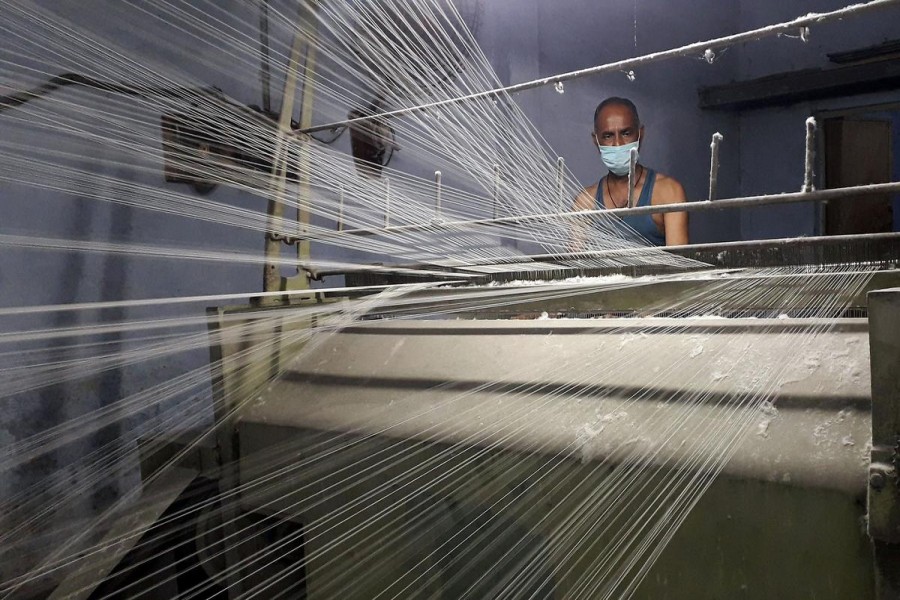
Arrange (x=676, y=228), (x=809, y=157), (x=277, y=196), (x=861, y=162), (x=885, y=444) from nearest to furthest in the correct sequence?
(x=885, y=444)
(x=809, y=157)
(x=277, y=196)
(x=676, y=228)
(x=861, y=162)

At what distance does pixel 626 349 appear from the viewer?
130 centimetres

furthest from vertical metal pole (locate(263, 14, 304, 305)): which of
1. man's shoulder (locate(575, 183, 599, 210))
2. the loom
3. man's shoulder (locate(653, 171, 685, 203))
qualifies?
man's shoulder (locate(653, 171, 685, 203))

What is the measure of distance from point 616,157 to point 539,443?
433 centimetres

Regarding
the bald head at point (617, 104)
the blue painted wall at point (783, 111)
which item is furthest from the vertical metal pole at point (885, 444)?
the blue painted wall at point (783, 111)

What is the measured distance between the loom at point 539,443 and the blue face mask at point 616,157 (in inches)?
119

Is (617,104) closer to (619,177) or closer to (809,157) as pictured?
(619,177)

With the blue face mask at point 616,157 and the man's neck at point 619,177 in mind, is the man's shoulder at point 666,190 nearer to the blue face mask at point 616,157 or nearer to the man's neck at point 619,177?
the man's neck at point 619,177

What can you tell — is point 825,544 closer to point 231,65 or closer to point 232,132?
point 232,132

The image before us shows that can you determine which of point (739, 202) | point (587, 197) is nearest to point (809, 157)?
point (739, 202)

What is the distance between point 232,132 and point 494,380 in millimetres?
1871

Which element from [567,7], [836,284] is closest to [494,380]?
[836,284]

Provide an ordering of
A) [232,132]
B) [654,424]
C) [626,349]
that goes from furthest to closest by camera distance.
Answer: [232,132]
[626,349]
[654,424]

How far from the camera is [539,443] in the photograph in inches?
45.4

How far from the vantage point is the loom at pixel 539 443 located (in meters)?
0.91
